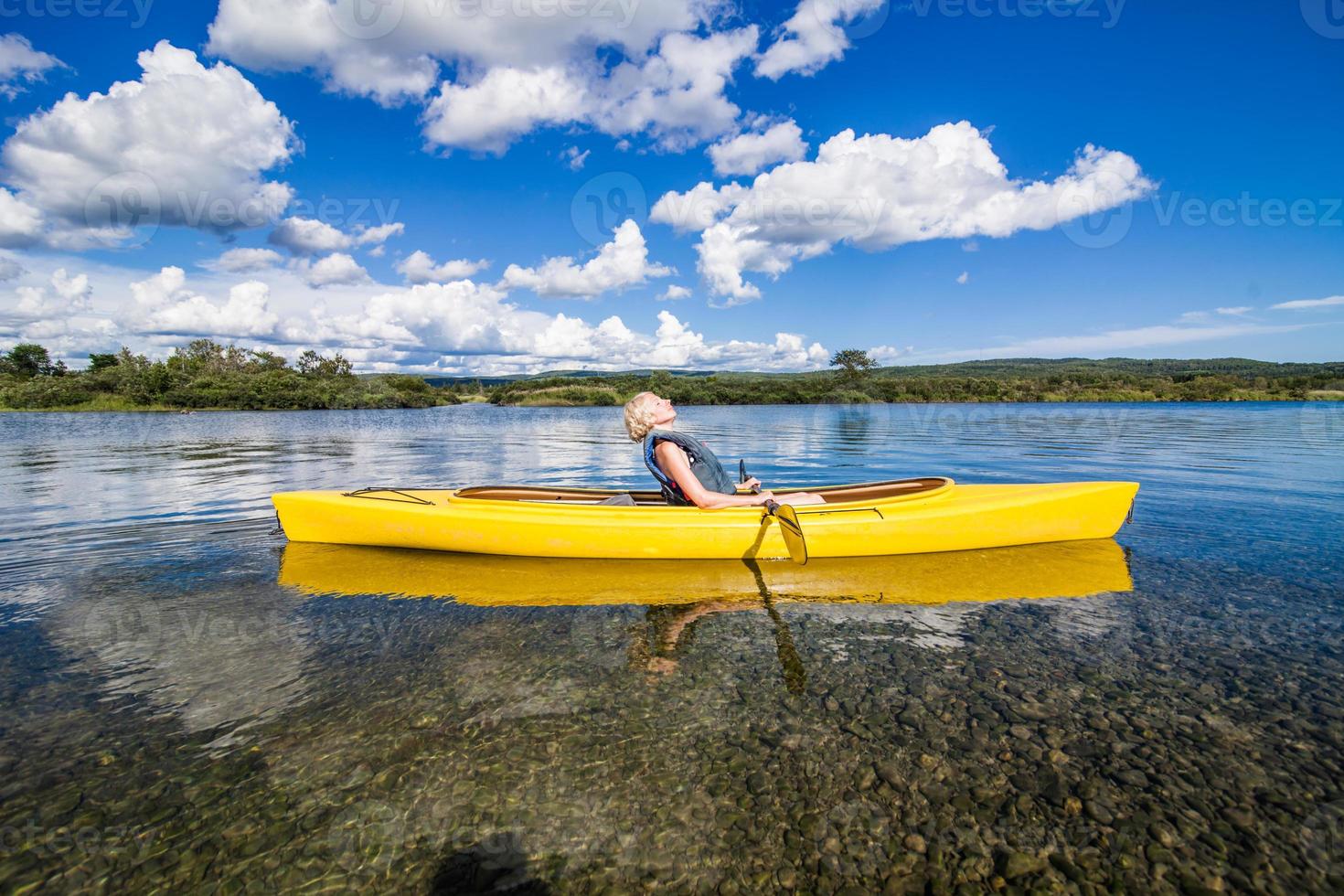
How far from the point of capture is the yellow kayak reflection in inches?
228

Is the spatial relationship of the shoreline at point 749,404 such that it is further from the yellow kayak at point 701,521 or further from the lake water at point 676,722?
the lake water at point 676,722

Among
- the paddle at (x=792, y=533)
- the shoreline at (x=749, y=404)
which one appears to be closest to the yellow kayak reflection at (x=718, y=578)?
the paddle at (x=792, y=533)

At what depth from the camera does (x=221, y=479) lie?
13414 mm

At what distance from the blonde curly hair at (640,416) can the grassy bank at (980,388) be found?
186 feet

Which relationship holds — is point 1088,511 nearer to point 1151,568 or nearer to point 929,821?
point 1151,568

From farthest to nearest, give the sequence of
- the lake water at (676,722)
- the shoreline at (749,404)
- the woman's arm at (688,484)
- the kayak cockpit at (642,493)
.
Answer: the shoreline at (749,404) < the kayak cockpit at (642,493) < the woman's arm at (688,484) < the lake water at (676,722)

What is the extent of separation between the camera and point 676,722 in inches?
140

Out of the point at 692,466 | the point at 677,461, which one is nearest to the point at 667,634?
the point at 677,461

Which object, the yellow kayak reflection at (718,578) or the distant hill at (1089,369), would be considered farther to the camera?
the distant hill at (1089,369)

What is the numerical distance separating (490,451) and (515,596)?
51.0ft

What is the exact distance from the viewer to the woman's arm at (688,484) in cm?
636

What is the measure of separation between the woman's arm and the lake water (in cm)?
76

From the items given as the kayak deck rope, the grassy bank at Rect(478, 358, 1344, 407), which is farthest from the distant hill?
the kayak deck rope

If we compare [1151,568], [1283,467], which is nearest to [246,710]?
[1151,568]
